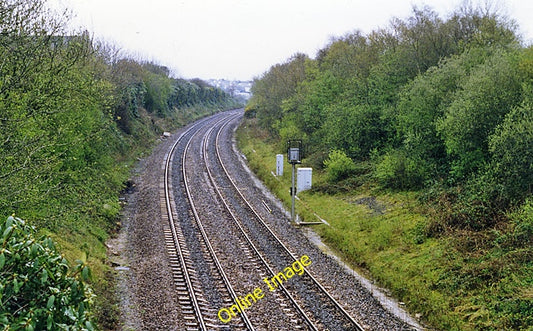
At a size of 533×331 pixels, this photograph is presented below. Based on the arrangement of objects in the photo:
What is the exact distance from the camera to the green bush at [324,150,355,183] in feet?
80.0

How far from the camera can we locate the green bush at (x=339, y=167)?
24.4m

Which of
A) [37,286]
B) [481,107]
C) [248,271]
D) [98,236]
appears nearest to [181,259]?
[248,271]

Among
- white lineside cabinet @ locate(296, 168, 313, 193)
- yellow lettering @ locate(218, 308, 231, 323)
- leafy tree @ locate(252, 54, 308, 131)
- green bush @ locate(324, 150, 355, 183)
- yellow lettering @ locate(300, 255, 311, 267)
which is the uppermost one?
leafy tree @ locate(252, 54, 308, 131)

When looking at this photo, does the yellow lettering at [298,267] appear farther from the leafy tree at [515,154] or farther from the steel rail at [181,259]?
the leafy tree at [515,154]

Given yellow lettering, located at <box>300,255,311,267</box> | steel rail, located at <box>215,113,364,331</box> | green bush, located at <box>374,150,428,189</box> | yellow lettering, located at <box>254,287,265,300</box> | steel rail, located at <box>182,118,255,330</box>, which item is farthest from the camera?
green bush, located at <box>374,150,428,189</box>

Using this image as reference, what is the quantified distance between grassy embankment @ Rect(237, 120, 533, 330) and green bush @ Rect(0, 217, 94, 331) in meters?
8.80

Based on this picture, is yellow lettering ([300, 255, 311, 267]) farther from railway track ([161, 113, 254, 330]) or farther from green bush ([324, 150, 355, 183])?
green bush ([324, 150, 355, 183])

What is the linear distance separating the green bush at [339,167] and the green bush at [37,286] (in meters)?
19.6

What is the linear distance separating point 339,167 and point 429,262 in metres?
11.0

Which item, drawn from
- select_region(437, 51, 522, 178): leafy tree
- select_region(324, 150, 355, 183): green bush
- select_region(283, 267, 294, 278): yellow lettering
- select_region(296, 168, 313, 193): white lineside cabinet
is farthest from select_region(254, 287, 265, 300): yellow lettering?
select_region(324, 150, 355, 183): green bush

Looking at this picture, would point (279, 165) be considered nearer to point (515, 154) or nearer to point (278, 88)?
point (515, 154)

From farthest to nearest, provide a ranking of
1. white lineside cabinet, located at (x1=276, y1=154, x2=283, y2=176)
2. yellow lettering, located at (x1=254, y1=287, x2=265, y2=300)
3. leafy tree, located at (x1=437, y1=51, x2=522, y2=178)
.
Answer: white lineside cabinet, located at (x1=276, y1=154, x2=283, y2=176) → leafy tree, located at (x1=437, y1=51, x2=522, y2=178) → yellow lettering, located at (x1=254, y1=287, x2=265, y2=300)

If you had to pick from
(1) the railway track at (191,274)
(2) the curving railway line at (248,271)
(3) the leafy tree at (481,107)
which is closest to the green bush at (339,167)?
(2) the curving railway line at (248,271)

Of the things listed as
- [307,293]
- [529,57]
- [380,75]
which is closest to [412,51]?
[380,75]
